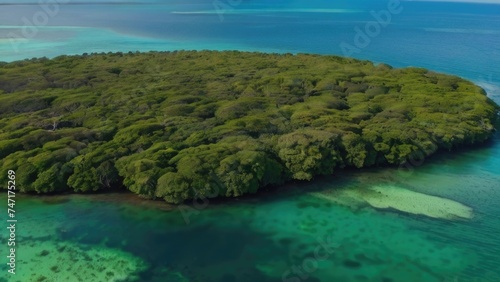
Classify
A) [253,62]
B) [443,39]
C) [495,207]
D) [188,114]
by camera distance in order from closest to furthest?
[495,207] < [188,114] < [253,62] < [443,39]

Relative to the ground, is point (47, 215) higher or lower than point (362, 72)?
lower

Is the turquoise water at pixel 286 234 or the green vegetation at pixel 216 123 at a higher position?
the green vegetation at pixel 216 123

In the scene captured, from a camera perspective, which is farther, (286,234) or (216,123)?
(216,123)

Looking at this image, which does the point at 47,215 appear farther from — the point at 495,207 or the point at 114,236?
the point at 495,207

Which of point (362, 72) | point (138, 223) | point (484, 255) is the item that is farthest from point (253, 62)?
point (484, 255)

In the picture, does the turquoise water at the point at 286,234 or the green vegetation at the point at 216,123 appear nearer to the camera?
the turquoise water at the point at 286,234

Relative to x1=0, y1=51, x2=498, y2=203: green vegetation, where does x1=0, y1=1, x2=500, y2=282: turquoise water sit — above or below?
below

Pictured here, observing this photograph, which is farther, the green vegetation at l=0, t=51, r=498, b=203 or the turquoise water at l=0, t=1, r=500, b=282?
the green vegetation at l=0, t=51, r=498, b=203

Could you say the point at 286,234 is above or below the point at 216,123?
below
